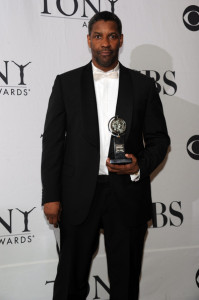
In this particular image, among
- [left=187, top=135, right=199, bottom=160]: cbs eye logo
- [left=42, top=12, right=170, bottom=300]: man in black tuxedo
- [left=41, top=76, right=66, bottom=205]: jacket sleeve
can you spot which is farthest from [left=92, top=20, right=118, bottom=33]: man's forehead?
[left=187, top=135, right=199, bottom=160]: cbs eye logo

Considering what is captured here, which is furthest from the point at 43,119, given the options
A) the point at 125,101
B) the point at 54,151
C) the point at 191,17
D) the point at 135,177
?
the point at 191,17

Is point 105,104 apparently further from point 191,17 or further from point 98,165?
point 191,17

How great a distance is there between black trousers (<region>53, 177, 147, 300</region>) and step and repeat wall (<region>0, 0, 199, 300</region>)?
0.53 meters

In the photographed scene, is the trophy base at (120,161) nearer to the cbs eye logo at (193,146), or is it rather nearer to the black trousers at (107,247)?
the black trousers at (107,247)

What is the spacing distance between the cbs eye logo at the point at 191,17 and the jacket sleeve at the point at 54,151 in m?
1.28

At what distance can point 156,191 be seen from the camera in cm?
263

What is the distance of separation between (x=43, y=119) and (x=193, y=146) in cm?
106

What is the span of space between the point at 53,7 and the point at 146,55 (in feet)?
2.26

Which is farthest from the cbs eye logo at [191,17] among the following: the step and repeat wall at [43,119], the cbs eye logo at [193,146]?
the cbs eye logo at [193,146]

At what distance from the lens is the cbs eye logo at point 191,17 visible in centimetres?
262

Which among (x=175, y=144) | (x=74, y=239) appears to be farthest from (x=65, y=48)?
(x=74, y=239)

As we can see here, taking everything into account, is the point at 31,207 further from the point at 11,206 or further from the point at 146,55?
the point at 146,55

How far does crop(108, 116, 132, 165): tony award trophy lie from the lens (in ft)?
5.49

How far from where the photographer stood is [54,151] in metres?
1.81
